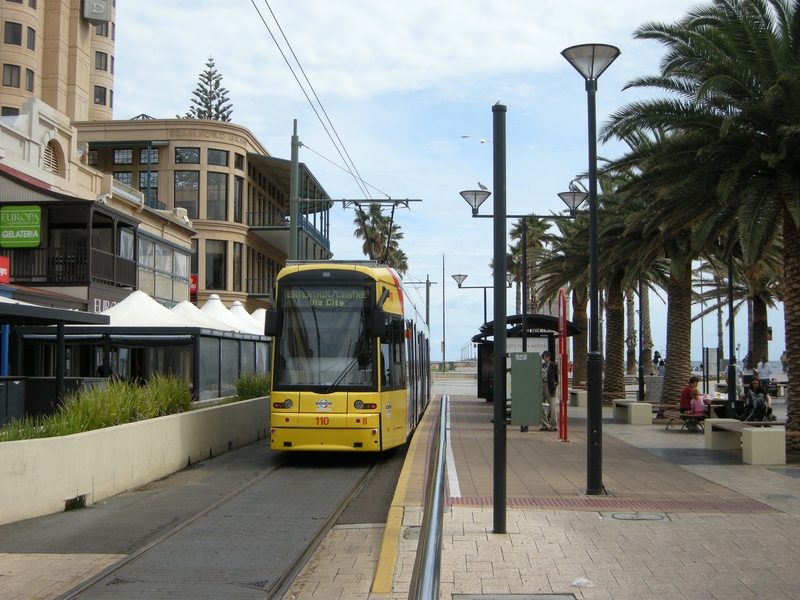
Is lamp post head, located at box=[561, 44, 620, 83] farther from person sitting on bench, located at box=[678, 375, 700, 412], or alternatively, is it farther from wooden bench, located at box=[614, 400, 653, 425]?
wooden bench, located at box=[614, 400, 653, 425]

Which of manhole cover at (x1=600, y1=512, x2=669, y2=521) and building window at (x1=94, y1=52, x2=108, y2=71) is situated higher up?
building window at (x1=94, y1=52, x2=108, y2=71)

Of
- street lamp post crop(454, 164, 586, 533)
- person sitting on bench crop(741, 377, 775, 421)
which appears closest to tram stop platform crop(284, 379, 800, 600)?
street lamp post crop(454, 164, 586, 533)

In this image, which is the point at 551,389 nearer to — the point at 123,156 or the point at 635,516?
the point at 635,516

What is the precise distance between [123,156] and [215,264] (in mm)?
8036

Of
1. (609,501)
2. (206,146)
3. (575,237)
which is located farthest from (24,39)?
(609,501)

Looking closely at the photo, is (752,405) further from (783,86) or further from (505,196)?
(505,196)

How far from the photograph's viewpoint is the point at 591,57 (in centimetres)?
Result: 1098

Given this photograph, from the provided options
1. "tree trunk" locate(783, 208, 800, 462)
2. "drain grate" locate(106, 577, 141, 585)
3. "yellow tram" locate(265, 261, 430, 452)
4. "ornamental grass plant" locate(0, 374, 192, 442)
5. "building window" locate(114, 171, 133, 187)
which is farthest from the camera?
"building window" locate(114, 171, 133, 187)

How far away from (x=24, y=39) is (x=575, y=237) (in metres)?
49.3

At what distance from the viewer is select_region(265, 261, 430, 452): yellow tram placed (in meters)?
13.8

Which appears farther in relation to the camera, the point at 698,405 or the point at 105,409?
the point at 698,405

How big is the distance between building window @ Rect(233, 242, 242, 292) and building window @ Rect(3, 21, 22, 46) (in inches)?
1084

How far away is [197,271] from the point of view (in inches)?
1789

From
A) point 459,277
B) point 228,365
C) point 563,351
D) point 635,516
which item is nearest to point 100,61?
point 459,277
